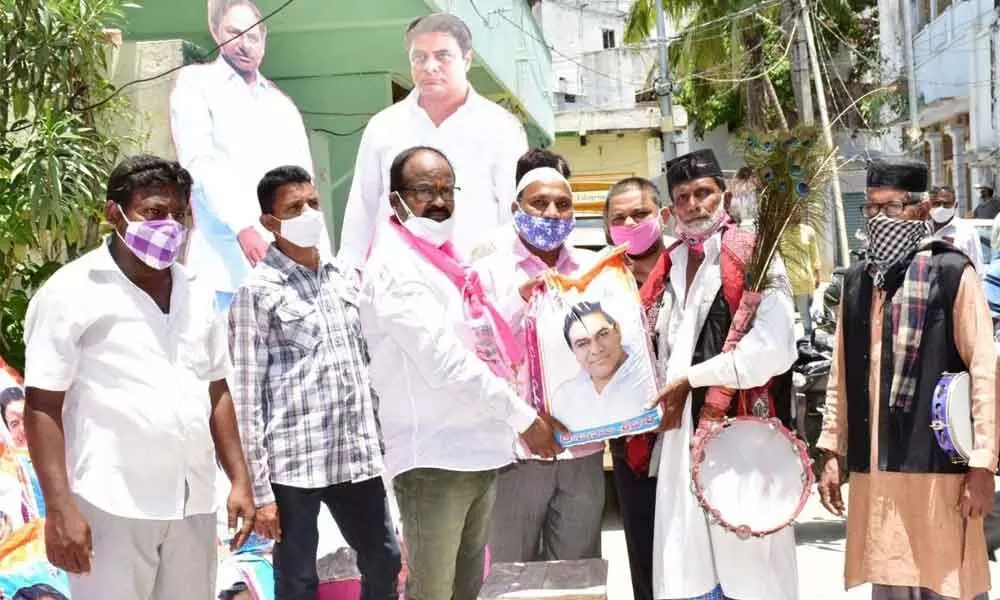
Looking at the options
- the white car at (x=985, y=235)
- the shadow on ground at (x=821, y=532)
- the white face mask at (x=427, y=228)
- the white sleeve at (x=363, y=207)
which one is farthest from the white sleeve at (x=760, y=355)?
the white car at (x=985, y=235)

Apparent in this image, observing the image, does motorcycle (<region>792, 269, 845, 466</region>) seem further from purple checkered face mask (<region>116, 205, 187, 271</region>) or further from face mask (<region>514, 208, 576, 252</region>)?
purple checkered face mask (<region>116, 205, 187, 271</region>)

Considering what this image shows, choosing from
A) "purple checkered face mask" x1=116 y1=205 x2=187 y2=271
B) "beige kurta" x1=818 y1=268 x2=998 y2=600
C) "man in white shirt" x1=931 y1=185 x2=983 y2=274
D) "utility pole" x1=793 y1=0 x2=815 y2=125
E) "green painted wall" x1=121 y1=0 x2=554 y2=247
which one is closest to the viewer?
"purple checkered face mask" x1=116 y1=205 x2=187 y2=271

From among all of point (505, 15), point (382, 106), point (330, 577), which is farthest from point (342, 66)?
point (330, 577)

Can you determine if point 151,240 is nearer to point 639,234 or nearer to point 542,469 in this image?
point 542,469

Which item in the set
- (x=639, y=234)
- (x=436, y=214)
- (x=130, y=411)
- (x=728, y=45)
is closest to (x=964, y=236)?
(x=639, y=234)

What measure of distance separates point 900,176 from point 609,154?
22624mm

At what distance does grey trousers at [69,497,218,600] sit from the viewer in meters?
3.53

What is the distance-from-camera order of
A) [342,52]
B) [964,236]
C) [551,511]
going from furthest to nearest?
[342,52] < [964,236] < [551,511]

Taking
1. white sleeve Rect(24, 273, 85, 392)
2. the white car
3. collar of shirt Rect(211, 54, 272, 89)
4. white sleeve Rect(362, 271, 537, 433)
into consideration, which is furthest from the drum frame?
the white car

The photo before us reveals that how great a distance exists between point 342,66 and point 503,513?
5997 mm

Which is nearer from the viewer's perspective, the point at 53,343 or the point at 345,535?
the point at 53,343

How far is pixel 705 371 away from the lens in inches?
165

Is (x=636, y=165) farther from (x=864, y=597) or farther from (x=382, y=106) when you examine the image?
(x=864, y=597)

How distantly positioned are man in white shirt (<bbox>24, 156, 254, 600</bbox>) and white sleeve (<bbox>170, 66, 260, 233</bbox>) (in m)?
2.36
